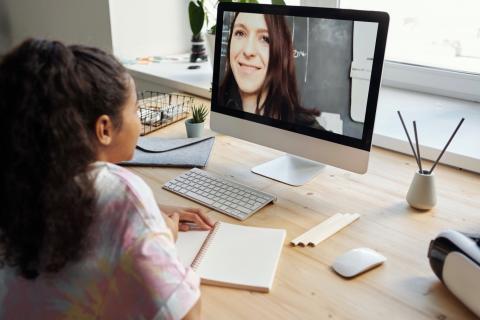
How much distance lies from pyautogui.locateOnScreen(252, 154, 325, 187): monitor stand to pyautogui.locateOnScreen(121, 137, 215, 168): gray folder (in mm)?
171

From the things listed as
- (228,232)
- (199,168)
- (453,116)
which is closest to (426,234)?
(228,232)

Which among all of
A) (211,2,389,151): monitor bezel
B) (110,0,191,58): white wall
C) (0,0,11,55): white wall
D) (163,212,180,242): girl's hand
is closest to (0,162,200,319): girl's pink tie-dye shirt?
(163,212,180,242): girl's hand

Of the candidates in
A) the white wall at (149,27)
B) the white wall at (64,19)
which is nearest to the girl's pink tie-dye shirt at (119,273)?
the white wall at (64,19)

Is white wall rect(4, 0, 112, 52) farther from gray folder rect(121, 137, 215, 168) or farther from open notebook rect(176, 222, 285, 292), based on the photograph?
open notebook rect(176, 222, 285, 292)

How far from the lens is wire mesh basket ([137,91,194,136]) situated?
1692mm

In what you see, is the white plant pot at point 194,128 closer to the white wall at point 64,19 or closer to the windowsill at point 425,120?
the windowsill at point 425,120

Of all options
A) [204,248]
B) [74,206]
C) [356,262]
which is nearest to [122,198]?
[74,206]

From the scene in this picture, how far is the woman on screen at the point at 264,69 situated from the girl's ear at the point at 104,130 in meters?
0.62

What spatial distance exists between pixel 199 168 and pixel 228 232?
14.1 inches

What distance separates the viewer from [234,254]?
98 centimetres

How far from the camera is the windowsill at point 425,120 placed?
1.38 metres

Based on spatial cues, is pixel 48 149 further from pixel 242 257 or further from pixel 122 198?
pixel 242 257

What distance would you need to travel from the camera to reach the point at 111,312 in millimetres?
720

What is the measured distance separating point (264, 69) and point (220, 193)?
1.11 feet
